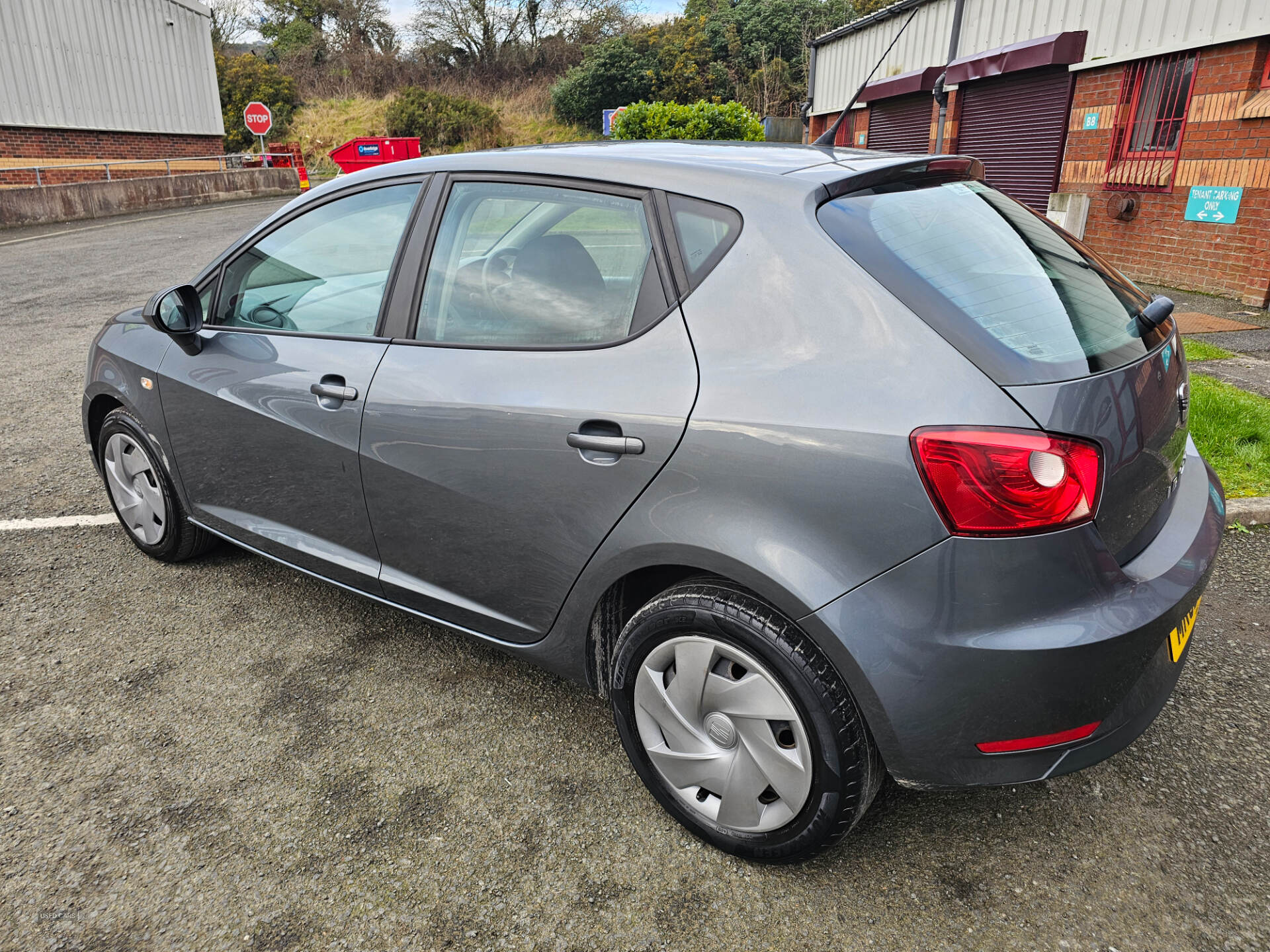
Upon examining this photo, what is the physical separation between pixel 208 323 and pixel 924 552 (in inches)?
Answer: 106

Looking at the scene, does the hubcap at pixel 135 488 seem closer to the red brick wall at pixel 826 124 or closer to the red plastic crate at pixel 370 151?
the red brick wall at pixel 826 124

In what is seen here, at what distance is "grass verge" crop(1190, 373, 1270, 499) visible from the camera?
4.16 metres

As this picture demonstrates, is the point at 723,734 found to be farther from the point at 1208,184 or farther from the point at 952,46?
the point at 952,46

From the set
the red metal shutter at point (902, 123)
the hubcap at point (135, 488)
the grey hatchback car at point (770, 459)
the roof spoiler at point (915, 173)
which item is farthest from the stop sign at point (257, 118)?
the roof spoiler at point (915, 173)

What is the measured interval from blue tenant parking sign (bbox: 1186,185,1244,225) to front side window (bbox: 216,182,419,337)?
9.22 meters

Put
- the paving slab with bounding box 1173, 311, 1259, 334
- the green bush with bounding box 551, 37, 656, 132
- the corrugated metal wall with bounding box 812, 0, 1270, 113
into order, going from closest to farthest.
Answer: the paving slab with bounding box 1173, 311, 1259, 334
the corrugated metal wall with bounding box 812, 0, 1270, 113
the green bush with bounding box 551, 37, 656, 132

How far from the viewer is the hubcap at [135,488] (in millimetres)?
3520

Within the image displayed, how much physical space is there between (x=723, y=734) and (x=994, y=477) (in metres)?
0.87

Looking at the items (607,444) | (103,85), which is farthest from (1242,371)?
(103,85)

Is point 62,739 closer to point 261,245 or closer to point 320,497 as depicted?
point 320,497

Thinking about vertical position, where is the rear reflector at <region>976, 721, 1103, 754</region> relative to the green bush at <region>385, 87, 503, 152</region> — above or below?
below

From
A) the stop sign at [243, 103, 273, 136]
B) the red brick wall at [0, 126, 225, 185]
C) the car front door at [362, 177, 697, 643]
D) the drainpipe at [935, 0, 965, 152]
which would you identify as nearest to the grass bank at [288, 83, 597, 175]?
the stop sign at [243, 103, 273, 136]

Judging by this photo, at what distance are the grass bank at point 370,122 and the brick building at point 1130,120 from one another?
76.6 feet

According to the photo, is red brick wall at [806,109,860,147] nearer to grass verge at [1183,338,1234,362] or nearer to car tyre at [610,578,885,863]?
grass verge at [1183,338,1234,362]
